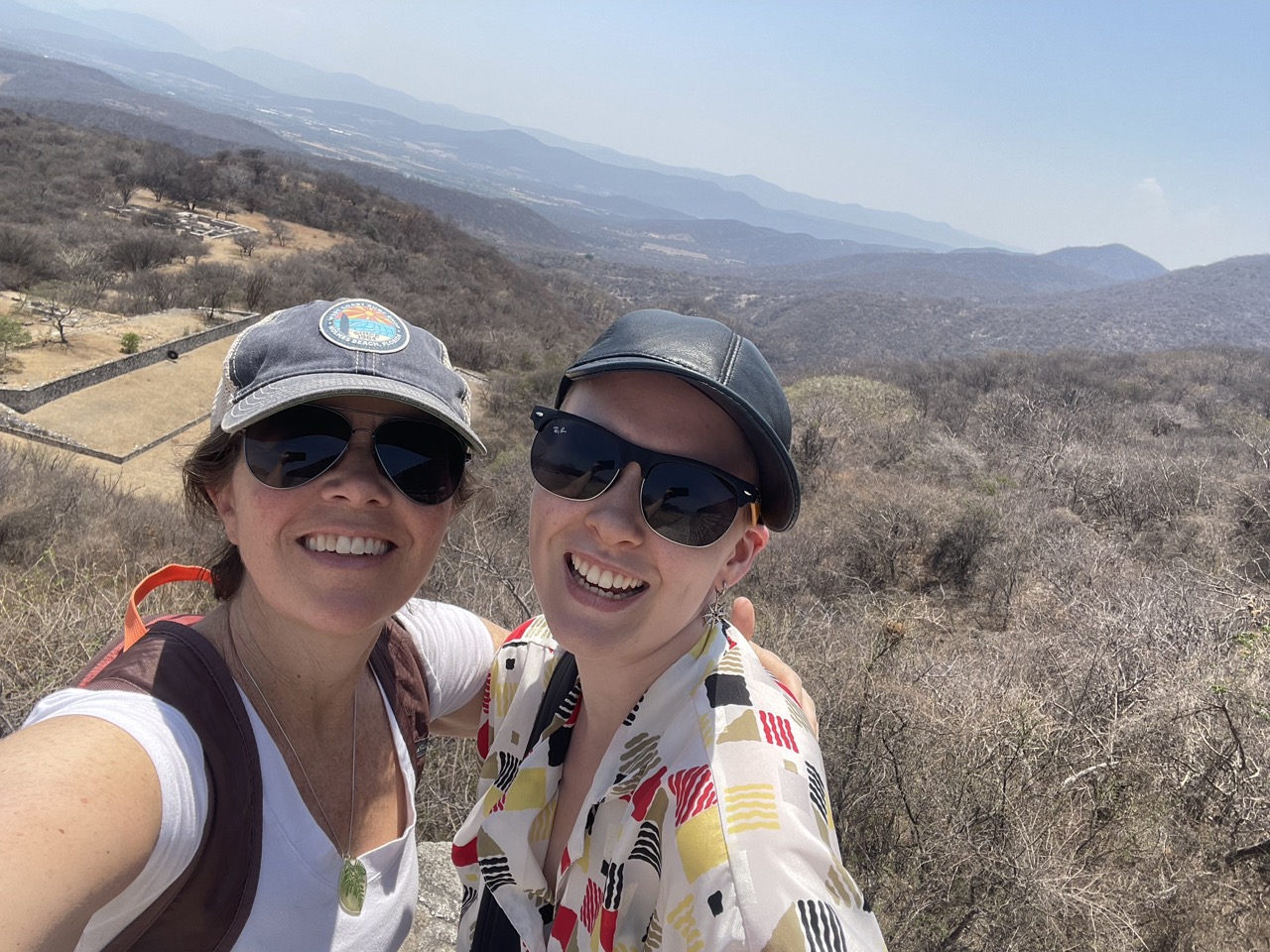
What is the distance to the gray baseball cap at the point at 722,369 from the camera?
3.64ft

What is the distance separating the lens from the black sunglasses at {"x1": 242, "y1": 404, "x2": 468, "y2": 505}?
1285 millimetres

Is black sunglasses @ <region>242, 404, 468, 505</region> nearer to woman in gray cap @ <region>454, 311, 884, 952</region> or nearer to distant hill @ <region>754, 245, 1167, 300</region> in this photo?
woman in gray cap @ <region>454, 311, 884, 952</region>

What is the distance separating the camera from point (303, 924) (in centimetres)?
120

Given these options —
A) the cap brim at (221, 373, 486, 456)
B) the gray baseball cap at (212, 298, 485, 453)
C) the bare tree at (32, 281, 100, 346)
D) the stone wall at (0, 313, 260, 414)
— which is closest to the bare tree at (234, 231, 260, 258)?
the bare tree at (32, 281, 100, 346)

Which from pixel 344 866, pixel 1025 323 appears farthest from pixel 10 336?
pixel 1025 323

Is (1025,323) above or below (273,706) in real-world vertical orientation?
above

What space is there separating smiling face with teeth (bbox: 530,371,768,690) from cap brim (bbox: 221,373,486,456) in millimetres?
320

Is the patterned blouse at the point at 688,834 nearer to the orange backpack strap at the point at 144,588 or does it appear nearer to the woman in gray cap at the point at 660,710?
the woman in gray cap at the point at 660,710

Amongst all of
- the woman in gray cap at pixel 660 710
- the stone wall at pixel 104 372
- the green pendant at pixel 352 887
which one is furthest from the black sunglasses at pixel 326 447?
the stone wall at pixel 104 372

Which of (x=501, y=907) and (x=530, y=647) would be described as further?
(x=530, y=647)

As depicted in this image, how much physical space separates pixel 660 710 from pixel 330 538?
2.38 feet

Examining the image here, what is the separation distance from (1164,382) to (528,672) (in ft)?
107

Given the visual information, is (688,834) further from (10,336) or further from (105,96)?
(105,96)

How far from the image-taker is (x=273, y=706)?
1.34 metres
